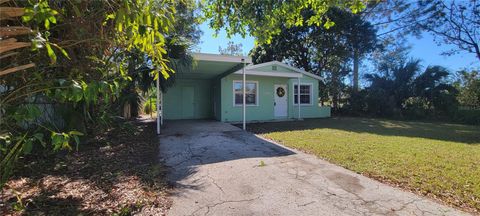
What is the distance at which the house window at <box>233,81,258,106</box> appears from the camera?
43.3ft

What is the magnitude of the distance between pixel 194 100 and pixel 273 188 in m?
11.3

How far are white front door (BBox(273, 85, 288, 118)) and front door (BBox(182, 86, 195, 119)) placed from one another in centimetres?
459

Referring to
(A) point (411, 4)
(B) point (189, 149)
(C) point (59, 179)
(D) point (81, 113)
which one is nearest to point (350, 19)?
(A) point (411, 4)

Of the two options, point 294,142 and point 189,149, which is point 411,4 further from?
point 189,149

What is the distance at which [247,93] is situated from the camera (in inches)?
532

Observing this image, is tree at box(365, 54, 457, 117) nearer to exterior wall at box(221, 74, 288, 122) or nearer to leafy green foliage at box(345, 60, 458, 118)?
leafy green foliage at box(345, 60, 458, 118)

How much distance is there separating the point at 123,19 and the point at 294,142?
708 centimetres

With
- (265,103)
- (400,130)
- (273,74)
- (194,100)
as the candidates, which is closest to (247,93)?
(265,103)

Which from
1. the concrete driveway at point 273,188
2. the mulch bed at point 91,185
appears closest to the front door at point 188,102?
the mulch bed at point 91,185

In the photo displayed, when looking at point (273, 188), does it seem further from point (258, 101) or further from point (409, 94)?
point (409, 94)

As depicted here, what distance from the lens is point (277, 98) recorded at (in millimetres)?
14703

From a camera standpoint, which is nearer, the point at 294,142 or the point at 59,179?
the point at 59,179

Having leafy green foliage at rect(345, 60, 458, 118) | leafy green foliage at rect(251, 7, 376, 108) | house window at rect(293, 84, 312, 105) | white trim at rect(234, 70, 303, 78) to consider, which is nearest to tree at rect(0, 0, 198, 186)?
white trim at rect(234, 70, 303, 78)

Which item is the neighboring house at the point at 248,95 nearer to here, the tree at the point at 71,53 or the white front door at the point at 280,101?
the white front door at the point at 280,101
